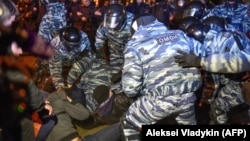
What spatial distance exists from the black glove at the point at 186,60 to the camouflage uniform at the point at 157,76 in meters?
0.05

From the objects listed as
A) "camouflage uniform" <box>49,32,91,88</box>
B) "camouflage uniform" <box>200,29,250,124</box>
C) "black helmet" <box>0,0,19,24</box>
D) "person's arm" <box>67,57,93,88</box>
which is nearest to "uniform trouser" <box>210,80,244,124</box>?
"camouflage uniform" <box>200,29,250,124</box>

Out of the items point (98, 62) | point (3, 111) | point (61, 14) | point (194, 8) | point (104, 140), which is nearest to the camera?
point (3, 111)

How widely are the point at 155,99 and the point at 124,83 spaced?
0.35 metres

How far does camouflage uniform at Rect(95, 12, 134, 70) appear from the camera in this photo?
22.5 feet

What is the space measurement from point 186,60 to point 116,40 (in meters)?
2.89

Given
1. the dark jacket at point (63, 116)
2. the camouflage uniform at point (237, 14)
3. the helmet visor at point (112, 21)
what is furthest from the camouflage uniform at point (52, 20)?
the dark jacket at point (63, 116)

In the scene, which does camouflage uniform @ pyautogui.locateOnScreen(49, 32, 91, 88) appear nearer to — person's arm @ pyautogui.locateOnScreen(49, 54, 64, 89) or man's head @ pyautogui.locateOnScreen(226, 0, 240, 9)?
person's arm @ pyautogui.locateOnScreen(49, 54, 64, 89)

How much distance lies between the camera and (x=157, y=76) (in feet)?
14.1

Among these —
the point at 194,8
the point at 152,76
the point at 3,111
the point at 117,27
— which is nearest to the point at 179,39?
the point at 152,76

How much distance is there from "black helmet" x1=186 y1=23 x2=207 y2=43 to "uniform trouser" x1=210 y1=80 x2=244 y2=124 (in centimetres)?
77

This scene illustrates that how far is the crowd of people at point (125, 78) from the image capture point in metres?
3.90

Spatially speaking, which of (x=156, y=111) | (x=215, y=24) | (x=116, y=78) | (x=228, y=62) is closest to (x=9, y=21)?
(x=156, y=111)

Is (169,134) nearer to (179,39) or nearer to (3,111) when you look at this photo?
(179,39)

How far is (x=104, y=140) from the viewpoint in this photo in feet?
14.1
